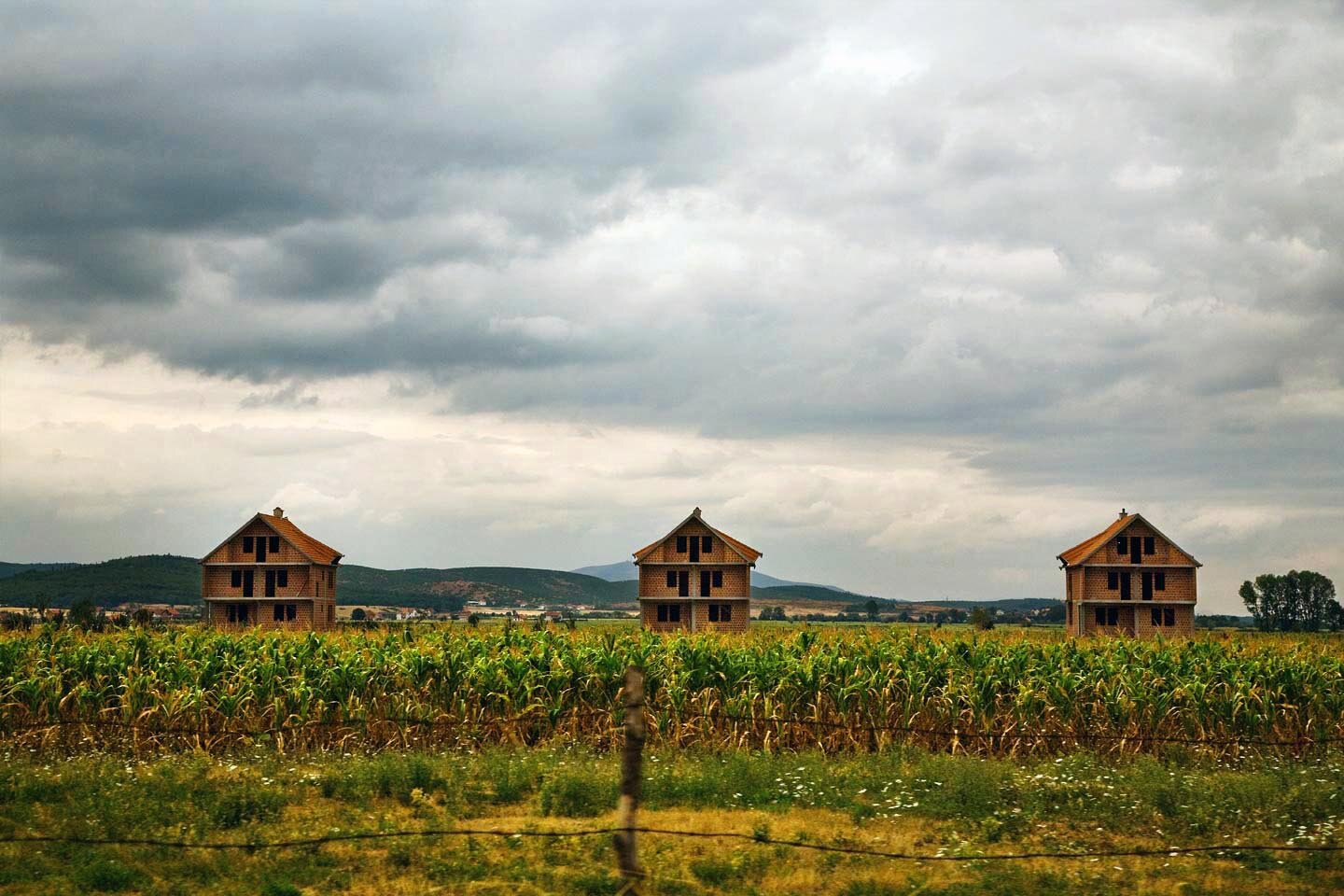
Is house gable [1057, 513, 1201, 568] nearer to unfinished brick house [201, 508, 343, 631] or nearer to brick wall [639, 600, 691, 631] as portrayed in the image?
brick wall [639, 600, 691, 631]


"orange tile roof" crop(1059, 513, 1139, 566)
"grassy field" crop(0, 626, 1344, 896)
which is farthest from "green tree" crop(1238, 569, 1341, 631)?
"grassy field" crop(0, 626, 1344, 896)

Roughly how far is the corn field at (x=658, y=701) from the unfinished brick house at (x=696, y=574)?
4554 centimetres

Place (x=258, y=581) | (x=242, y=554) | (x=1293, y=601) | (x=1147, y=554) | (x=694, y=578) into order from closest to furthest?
(x=694, y=578) → (x=1147, y=554) → (x=258, y=581) → (x=242, y=554) → (x=1293, y=601)

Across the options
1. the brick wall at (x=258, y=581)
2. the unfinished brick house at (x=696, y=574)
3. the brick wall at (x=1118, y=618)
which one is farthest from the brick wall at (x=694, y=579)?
the brick wall at (x=258, y=581)

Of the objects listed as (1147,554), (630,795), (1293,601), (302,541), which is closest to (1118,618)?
(1147,554)

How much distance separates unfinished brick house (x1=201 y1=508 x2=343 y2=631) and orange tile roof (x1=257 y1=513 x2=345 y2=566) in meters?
0.07

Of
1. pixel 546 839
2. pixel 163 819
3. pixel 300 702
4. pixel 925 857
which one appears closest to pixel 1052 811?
pixel 925 857

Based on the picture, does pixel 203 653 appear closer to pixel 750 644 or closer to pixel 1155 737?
pixel 750 644

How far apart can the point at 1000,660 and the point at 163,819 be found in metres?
18.5

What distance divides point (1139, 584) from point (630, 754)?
2796 inches

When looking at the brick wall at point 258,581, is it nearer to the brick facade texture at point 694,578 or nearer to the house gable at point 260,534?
the house gable at point 260,534

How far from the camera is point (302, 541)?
255ft

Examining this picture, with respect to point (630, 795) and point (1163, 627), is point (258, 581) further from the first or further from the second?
point (630, 795)

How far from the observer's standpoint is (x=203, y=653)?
27.7 metres
